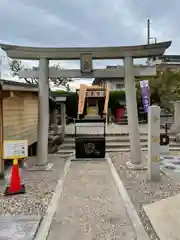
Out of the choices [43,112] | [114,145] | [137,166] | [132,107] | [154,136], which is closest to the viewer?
[154,136]

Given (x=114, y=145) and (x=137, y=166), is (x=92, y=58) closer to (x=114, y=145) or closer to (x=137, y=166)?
(x=137, y=166)

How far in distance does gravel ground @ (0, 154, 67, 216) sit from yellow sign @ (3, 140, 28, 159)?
0.75 m

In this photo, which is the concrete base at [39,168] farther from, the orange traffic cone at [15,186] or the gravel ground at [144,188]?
the orange traffic cone at [15,186]

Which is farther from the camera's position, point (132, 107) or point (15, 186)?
point (132, 107)

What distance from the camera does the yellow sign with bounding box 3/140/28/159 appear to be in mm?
6207

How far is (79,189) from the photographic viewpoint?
6254 mm

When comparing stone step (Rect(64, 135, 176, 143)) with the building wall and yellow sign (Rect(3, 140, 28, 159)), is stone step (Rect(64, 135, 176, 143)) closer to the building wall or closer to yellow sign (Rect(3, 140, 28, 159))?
the building wall

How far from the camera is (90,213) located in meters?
4.75

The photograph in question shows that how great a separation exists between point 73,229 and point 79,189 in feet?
7.00

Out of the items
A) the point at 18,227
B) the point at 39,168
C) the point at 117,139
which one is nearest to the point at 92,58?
the point at 39,168

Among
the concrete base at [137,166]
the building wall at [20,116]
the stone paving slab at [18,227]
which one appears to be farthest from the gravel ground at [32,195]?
the concrete base at [137,166]

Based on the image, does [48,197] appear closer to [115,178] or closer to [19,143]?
[19,143]

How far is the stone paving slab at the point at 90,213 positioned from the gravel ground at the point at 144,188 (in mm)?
270

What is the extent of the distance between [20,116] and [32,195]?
16.8 feet
